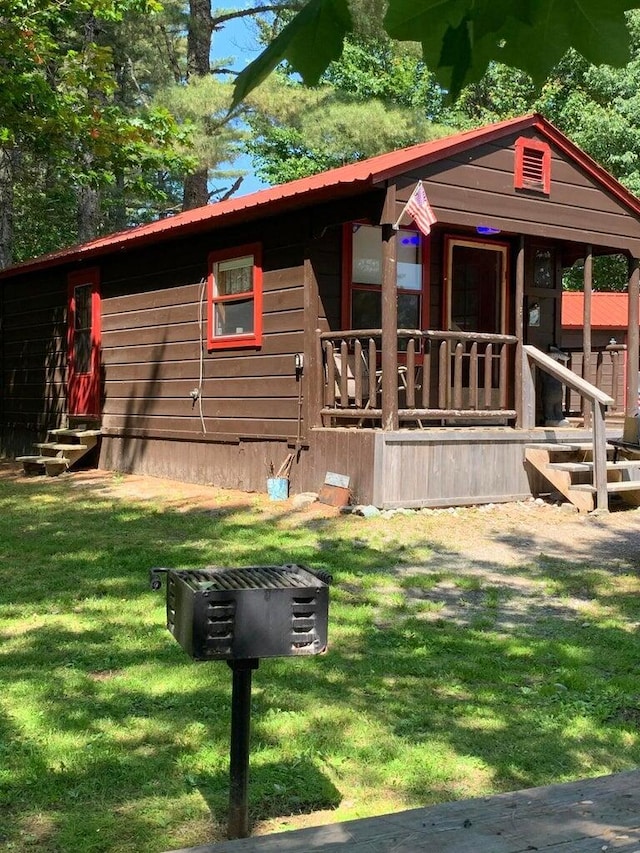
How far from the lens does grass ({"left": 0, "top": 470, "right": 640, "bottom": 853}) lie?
9.89 ft

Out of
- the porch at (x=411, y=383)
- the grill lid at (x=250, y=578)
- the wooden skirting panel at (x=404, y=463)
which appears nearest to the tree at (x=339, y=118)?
the porch at (x=411, y=383)

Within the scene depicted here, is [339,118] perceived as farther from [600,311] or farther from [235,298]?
[235,298]

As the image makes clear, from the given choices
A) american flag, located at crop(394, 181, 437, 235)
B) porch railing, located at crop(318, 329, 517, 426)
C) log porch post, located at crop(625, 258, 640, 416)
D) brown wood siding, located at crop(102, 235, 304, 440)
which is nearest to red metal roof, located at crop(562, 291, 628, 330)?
log porch post, located at crop(625, 258, 640, 416)

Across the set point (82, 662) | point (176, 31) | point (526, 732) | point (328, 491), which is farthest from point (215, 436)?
point (176, 31)

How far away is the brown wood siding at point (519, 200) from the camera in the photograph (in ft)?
31.9

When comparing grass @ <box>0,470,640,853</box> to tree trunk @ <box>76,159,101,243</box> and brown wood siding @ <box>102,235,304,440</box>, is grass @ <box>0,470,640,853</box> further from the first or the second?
tree trunk @ <box>76,159,101,243</box>

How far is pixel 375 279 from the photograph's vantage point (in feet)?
34.7

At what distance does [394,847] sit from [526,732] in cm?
195

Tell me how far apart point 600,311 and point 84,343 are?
46.7 ft

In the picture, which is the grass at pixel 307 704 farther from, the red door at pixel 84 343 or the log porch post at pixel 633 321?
the red door at pixel 84 343

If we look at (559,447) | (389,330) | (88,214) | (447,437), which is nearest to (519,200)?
(389,330)

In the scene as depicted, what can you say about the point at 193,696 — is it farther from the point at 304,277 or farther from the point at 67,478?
the point at 67,478

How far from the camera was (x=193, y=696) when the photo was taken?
3963 millimetres

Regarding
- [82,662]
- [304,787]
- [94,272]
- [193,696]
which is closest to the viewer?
[304,787]
